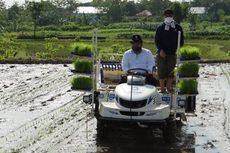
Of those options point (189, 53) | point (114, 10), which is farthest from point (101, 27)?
point (189, 53)

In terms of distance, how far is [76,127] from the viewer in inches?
393

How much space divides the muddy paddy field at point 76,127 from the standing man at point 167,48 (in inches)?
44.0

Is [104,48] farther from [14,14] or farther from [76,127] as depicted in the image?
[14,14]

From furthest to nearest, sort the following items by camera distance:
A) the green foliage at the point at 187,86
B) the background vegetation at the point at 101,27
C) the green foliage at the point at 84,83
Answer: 1. the background vegetation at the point at 101,27
2. the green foliage at the point at 84,83
3. the green foliage at the point at 187,86

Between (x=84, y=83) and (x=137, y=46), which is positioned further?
(x=84, y=83)

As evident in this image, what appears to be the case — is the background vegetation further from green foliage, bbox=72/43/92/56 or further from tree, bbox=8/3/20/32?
green foliage, bbox=72/43/92/56

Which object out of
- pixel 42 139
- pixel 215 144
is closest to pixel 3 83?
pixel 42 139

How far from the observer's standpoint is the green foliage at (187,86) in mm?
9273

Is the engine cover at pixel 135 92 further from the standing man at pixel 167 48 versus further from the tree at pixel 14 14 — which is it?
the tree at pixel 14 14

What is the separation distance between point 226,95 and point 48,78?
21.0ft

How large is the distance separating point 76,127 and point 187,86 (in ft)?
7.94

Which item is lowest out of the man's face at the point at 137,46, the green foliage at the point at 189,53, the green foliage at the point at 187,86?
the green foliage at the point at 187,86

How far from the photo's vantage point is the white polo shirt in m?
9.51

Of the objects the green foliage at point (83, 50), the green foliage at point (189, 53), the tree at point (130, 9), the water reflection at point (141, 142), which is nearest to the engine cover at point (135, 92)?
the water reflection at point (141, 142)
